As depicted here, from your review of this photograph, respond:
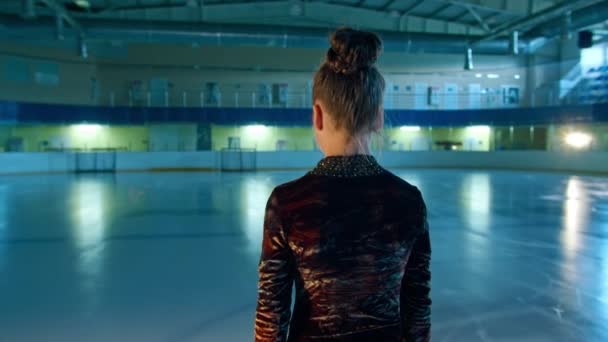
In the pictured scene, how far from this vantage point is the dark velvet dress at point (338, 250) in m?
1.10

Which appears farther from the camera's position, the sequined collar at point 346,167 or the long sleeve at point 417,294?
the long sleeve at point 417,294

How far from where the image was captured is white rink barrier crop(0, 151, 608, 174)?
2016 cm

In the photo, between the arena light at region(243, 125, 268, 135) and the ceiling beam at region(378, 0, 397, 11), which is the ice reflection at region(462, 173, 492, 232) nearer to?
the ceiling beam at region(378, 0, 397, 11)

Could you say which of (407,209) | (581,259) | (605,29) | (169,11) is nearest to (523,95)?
(605,29)

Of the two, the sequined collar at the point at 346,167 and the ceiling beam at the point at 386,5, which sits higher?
the ceiling beam at the point at 386,5

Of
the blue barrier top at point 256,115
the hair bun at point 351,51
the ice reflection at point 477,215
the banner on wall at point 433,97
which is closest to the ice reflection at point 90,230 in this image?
the hair bun at point 351,51

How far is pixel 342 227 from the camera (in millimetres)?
1106

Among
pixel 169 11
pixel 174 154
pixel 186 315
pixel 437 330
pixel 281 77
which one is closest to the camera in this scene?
pixel 437 330

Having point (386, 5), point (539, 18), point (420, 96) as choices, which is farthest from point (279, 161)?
point (539, 18)

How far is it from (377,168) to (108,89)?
82.4ft

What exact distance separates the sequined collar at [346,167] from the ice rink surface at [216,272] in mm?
2400

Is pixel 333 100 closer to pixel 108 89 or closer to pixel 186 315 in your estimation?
pixel 186 315

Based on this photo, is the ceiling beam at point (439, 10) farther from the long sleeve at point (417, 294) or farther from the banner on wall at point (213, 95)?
the long sleeve at point (417, 294)

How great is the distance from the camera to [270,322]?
115cm
